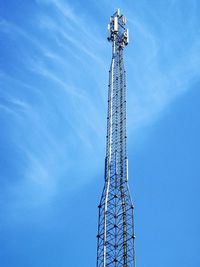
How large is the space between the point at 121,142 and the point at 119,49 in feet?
45.4

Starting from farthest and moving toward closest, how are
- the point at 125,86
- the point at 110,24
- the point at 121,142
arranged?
the point at 110,24 → the point at 125,86 → the point at 121,142

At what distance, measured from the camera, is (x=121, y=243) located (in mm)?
51688

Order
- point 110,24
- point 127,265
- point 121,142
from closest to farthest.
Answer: point 127,265, point 121,142, point 110,24

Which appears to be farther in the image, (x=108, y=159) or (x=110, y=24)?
(x=110, y=24)

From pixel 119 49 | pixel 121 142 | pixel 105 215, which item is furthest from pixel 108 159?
pixel 119 49

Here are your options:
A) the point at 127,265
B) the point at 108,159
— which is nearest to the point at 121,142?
the point at 108,159

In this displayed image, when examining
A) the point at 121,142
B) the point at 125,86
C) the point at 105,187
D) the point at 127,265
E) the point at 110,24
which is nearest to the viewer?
the point at 127,265

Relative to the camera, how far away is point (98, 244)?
168ft

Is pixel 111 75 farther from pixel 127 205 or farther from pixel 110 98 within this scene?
pixel 127 205

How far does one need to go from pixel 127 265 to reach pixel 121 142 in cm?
1471

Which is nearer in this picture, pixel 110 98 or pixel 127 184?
pixel 127 184

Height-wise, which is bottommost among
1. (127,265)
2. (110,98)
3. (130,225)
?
(127,265)

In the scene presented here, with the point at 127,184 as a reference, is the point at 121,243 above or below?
below

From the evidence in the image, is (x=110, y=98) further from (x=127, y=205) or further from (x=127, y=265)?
(x=127, y=265)
